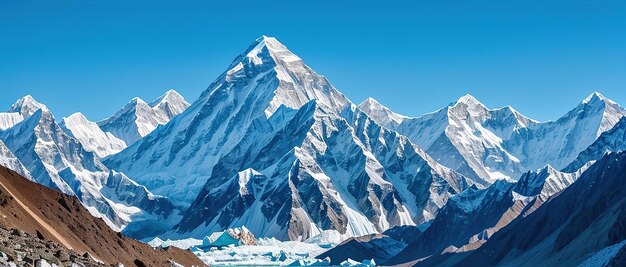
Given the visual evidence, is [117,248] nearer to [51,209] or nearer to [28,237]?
[51,209]

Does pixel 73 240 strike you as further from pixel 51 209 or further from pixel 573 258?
pixel 573 258

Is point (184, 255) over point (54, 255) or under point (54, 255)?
over

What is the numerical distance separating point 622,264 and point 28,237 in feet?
245

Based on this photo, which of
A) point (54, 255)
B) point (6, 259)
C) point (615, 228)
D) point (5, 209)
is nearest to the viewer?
point (6, 259)

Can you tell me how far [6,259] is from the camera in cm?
6109

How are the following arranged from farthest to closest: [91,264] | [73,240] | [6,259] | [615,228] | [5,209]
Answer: [615,228] < [73,240] < [5,209] < [91,264] < [6,259]

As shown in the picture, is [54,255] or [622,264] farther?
[622,264]

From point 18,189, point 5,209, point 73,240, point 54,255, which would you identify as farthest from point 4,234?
point 18,189

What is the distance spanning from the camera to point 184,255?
572ft

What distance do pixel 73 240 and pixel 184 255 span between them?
5980cm

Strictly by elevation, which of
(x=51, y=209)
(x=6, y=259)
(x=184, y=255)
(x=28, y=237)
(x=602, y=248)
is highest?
(x=602, y=248)

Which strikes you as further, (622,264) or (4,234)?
(622,264)

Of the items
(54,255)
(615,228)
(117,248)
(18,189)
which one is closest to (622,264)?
(615,228)

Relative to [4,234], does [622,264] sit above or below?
above
